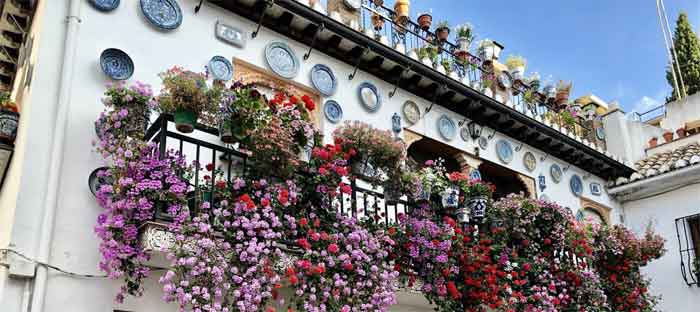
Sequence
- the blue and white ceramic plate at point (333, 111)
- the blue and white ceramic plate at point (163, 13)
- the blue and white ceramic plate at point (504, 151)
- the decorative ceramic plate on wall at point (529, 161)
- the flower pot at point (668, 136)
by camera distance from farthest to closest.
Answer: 1. the flower pot at point (668, 136)
2. the decorative ceramic plate on wall at point (529, 161)
3. the blue and white ceramic plate at point (504, 151)
4. the blue and white ceramic plate at point (333, 111)
5. the blue and white ceramic plate at point (163, 13)

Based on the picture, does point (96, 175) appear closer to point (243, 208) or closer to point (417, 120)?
point (243, 208)

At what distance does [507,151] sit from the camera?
12.7 meters

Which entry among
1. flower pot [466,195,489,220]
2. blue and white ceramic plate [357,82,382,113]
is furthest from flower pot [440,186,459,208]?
blue and white ceramic plate [357,82,382,113]

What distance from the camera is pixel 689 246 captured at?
535 inches

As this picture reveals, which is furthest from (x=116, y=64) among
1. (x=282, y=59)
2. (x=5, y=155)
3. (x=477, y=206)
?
(x=477, y=206)

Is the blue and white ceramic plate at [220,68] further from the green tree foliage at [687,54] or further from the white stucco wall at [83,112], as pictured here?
the green tree foliage at [687,54]

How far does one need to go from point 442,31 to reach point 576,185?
13.9ft

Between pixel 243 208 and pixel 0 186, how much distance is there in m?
3.43

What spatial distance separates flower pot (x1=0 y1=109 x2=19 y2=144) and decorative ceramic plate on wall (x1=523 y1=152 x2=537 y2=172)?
28.3 ft

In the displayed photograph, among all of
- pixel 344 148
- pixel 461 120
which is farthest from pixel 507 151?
pixel 344 148

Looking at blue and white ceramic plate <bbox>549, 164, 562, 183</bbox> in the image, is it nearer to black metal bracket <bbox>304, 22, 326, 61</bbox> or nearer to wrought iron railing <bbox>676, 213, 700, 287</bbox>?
wrought iron railing <bbox>676, 213, 700, 287</bbox>

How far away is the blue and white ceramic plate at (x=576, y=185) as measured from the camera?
1388cm

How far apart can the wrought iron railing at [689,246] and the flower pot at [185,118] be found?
1037 centimetres

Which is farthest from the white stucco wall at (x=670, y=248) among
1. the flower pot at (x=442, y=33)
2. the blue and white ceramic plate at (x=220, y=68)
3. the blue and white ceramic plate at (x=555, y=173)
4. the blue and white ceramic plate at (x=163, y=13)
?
the blue and white ceramic plate at (x=163, y=13)
